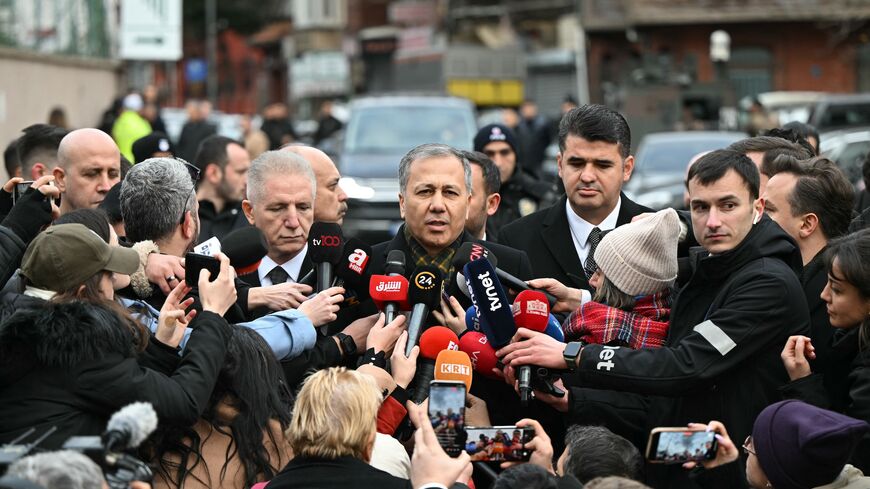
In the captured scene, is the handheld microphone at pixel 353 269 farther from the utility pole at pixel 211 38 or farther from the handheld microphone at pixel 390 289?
the utility pole at pixel 211 38

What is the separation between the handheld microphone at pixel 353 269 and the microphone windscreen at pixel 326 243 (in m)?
0.05

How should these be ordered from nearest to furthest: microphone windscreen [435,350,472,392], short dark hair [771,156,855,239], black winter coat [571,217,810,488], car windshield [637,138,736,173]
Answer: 1. microphone windscreen [435,350,472,392]
2. black winter coat [571,217,810,488]
3. short dark hair [771,156,855,239]
4. car windshield [637,138,736,173]

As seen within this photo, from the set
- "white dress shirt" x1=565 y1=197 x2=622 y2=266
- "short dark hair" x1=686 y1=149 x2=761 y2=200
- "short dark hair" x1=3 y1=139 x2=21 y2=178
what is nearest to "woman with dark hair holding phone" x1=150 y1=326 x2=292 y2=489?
"short dark hair" x1=686 y1=149 x2=761 y2=200

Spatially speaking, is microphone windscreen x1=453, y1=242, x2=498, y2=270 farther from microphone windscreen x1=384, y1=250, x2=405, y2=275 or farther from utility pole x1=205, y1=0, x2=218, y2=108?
utility pole x1=205, y1=0, x2=218, y2=108

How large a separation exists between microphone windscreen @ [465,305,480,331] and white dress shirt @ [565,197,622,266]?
130 centimetres

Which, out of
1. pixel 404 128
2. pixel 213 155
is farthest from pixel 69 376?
pixel 404 128

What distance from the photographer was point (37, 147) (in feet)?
27.9

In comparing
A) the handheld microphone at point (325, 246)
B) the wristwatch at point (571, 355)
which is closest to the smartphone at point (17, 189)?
the handheld microphone at point (325, 246)

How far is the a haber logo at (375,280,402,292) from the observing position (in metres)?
5.70

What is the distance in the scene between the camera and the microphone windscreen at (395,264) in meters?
5.83

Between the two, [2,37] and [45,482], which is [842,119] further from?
[45,482]

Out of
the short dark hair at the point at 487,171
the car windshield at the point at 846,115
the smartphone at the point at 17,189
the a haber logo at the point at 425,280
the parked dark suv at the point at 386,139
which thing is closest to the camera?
the a haber logo at the point at 425,280

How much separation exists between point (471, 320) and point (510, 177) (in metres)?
5.57

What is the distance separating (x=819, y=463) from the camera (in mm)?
4859
